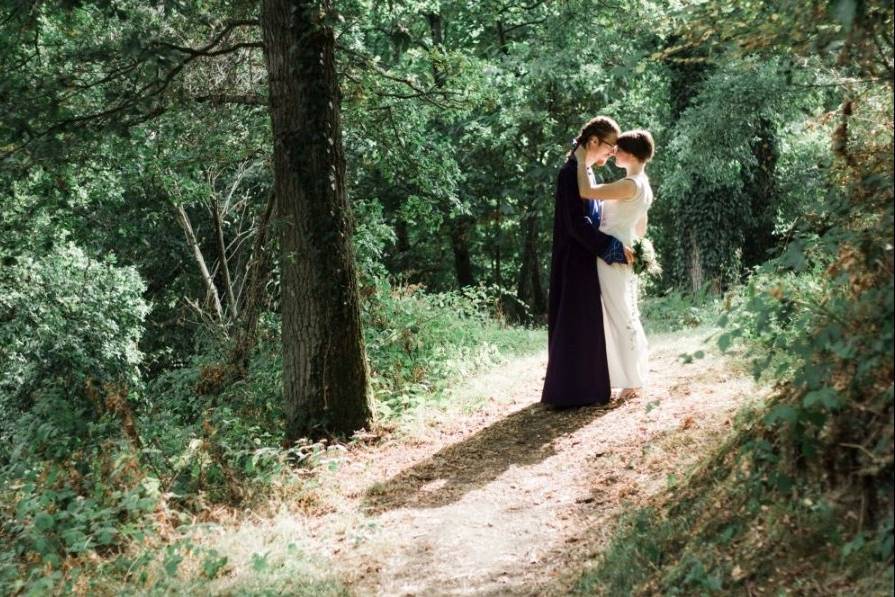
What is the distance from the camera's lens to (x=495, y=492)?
6051 mm

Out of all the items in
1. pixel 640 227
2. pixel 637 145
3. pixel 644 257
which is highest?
pixel 637 145

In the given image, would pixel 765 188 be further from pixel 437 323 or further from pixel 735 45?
pixel 735 45

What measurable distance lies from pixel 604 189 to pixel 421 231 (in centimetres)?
1651

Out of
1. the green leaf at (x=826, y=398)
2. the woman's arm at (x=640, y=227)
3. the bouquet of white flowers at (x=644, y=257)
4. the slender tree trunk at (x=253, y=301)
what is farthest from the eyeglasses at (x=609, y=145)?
the green leaf at (x=826, y=398)

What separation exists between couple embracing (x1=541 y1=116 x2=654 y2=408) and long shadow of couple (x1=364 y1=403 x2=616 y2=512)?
0.30 metres

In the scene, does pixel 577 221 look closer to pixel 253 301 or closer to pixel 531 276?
pixel 253 301

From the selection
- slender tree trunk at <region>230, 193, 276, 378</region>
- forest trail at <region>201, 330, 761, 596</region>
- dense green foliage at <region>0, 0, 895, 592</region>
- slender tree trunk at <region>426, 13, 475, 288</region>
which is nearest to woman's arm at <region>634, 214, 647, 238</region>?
dense green foliage at <region>0, 0, 895, 592</region>

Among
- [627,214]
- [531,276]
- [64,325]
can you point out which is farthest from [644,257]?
[531,276]

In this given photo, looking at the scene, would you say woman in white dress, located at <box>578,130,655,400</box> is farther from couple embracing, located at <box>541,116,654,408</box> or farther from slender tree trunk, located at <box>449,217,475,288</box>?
slender tree trunk, located at <box>449,217,475,288</box>

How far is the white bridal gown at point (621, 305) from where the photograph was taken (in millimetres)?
7633

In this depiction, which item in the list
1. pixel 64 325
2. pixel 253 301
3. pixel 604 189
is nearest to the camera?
pixel 604 189

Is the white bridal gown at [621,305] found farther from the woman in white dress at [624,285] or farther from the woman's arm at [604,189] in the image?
the woman's arm at [604,189]

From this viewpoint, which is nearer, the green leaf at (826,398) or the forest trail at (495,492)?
the green leaf at (826,398)

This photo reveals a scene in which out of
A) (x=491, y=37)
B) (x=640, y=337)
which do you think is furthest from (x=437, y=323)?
(x=491, y=37)
